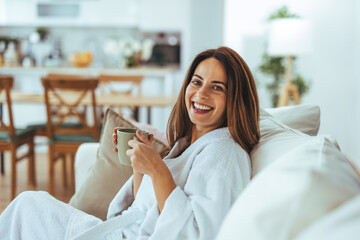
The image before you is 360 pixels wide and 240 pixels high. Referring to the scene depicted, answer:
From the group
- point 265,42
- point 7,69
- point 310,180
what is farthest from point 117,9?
point 310,180

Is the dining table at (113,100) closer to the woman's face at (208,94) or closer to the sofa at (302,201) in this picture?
the woman's face at (208,94)

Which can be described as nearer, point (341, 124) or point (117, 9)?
point (341, 124)

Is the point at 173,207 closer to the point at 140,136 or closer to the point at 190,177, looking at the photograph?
the point at 190,177

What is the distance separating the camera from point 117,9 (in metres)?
6.12

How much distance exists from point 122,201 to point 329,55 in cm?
398

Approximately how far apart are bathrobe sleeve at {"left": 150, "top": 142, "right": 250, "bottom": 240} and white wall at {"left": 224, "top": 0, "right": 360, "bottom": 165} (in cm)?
381

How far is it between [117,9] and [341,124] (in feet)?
11.7

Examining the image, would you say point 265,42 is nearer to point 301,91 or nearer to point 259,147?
point 301,91

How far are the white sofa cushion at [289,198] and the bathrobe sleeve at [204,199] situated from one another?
9.4 inches

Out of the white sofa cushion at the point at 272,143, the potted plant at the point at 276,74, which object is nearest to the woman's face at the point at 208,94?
the white sofa cushion at the point at 272,143

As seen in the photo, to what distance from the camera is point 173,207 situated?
1068mm

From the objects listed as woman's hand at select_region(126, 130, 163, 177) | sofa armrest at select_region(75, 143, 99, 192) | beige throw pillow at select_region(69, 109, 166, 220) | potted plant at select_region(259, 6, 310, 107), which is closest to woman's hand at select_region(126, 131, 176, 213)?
woman's hand at select_region(126, 130, 163, 177)

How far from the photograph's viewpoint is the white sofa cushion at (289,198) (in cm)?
65

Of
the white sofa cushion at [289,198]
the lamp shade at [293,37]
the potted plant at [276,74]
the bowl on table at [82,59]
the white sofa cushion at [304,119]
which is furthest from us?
the bowl on table at [82,59]
